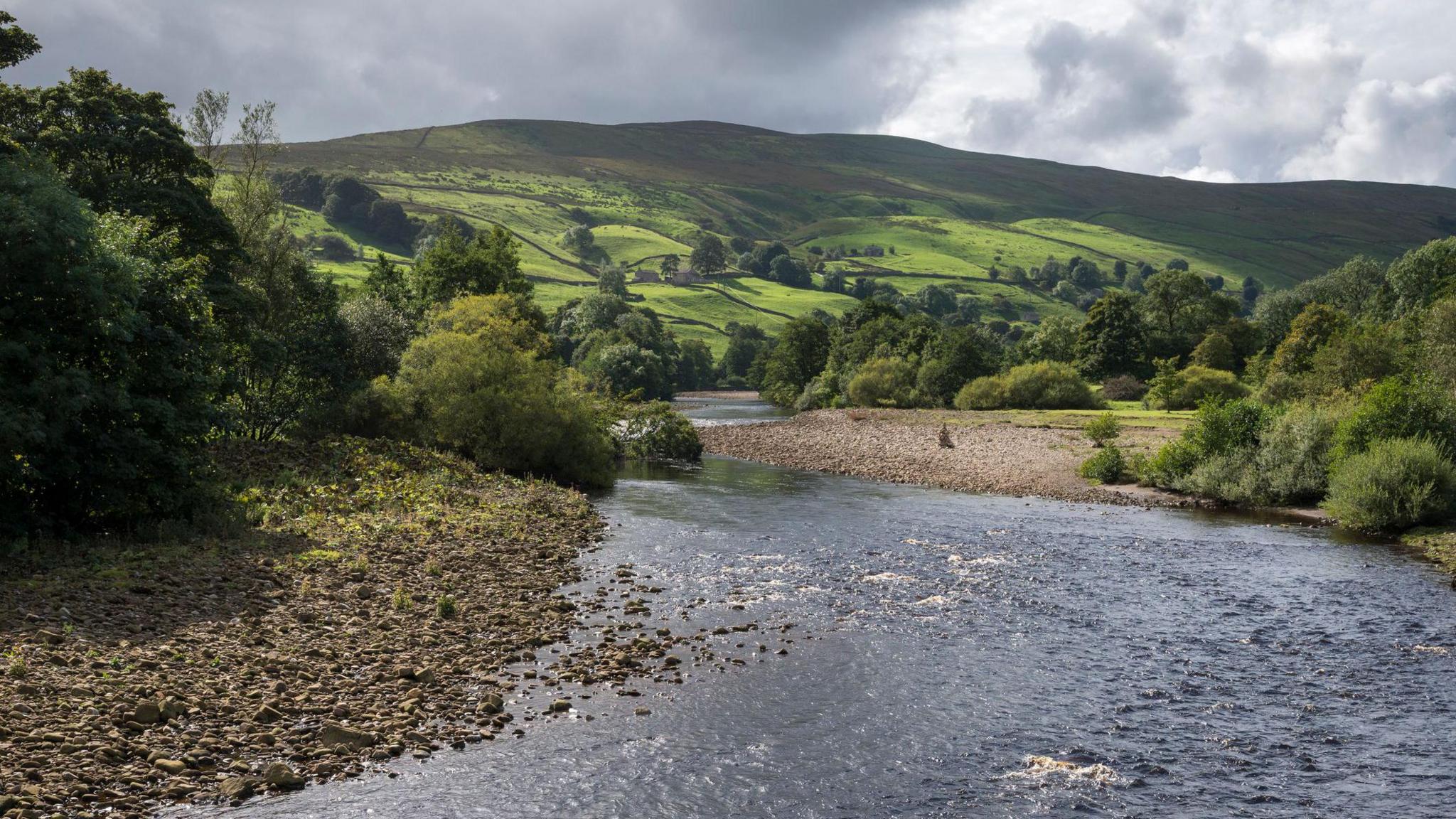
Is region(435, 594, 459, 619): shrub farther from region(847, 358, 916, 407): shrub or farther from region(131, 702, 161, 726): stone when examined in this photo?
region(847, 358, 916, 407): shrub

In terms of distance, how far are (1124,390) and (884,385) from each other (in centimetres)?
2486

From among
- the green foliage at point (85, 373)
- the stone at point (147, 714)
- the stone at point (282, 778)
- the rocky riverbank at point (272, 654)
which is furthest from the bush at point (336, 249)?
the stone at point (282, 778)

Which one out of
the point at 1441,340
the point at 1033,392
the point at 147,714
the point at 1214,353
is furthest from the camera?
the point at 1214,353

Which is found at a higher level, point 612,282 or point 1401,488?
point 612,282

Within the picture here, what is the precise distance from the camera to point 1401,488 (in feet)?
118

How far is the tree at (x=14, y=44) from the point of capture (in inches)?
1147

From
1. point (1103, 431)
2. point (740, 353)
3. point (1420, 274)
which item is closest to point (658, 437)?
point (1103, 431)

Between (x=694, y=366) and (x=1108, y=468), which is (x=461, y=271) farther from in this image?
(x=694, y=366)

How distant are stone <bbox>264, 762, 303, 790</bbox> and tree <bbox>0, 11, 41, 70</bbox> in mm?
26687

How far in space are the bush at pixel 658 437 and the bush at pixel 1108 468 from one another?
25737 mm

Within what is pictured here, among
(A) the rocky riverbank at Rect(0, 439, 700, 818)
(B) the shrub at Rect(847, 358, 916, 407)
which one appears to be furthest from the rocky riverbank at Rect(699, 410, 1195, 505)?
(A) the rocky riverbank at Rect(0, 439, 700, 818)

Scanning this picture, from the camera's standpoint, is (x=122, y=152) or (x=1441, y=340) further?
(x=1441, y=340)

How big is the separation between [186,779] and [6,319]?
14.7 m

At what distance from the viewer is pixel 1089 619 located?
24156 millimetres
